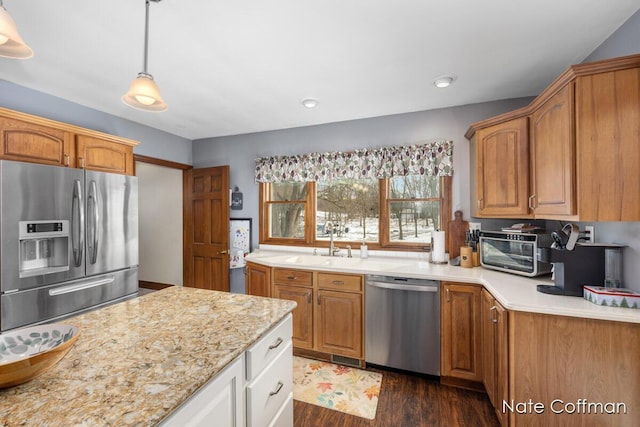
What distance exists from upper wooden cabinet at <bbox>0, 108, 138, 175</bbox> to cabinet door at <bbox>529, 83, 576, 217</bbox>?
3554 millimetres

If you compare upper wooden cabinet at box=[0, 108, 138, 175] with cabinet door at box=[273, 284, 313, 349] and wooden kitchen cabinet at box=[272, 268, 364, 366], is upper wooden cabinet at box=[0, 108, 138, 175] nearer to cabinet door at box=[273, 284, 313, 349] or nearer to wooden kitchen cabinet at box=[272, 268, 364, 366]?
wooden kitchen cabinet at box=[272, 268, 364, 366]

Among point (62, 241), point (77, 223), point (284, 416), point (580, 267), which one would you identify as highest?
point (77, 223)

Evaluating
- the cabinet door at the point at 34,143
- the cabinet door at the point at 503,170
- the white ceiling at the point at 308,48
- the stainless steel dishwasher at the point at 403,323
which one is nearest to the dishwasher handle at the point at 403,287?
the stainless steel dishwasher at the point at 403,323

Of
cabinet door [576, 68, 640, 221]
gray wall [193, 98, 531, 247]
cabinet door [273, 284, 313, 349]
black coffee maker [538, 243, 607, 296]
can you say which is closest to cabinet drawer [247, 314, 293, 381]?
cabinet door [273, 284, 313, 349]

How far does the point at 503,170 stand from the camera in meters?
2.33

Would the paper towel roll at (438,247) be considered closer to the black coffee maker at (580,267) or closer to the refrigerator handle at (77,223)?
the black coffee maker at (580,267)

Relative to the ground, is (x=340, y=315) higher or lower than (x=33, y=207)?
lower

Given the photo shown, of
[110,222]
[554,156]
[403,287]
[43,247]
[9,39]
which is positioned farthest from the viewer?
[110,222]

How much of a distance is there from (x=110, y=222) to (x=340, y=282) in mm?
2160

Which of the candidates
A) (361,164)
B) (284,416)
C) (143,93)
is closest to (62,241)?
(143,93)

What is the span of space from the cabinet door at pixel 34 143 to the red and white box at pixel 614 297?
383cm

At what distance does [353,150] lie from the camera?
3365 mm

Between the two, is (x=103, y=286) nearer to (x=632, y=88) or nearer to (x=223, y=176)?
(x=223, y=176)

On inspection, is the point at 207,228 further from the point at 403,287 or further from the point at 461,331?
the point at 461,331
